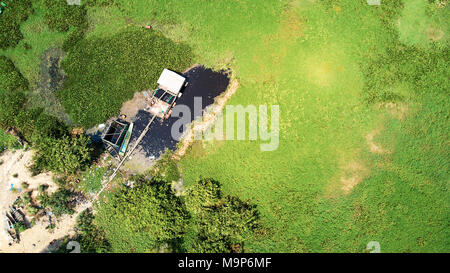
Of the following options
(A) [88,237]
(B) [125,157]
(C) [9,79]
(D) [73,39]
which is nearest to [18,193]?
(A) [88,237]

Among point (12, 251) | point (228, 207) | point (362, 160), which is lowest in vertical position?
point (12, 251)

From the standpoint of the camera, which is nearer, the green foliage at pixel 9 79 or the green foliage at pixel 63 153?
the green foliage at pixel 63 153

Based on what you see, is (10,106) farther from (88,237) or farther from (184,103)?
(184,103)

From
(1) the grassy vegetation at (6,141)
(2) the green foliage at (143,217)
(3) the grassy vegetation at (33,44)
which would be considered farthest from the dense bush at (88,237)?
(3) the grassy vegetation at (33,44)

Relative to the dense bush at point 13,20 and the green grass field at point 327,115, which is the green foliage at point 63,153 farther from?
the dense bush at point 13,20

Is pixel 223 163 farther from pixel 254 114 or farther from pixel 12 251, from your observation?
pixel 12 251

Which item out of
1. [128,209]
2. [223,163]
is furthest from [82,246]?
[223,163]
